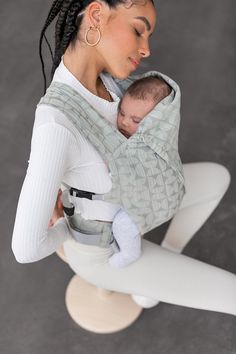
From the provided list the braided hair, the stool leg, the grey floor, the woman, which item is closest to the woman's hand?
the woman

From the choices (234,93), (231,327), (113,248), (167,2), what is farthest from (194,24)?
(113,248)

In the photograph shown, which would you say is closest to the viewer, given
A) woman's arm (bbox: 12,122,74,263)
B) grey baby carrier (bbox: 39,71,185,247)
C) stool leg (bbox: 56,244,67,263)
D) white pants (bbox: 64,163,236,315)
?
woman's arm (bbox: 12,122,74,263)

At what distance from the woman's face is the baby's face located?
0.38 feet

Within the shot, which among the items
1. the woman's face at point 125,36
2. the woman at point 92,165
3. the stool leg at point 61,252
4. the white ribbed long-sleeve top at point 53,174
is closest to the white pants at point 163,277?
the woman at point 92,165

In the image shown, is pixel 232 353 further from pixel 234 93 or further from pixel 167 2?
pixel 167 2

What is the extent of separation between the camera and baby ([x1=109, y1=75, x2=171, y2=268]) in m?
1.70

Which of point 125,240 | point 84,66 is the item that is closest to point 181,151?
point 125,240

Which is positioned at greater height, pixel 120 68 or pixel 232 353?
pixel 120 68

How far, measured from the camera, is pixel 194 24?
12.2 feet

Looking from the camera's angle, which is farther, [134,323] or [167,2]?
[167,2]

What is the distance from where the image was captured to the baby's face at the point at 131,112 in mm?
1703

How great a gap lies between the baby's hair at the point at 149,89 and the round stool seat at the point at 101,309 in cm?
93

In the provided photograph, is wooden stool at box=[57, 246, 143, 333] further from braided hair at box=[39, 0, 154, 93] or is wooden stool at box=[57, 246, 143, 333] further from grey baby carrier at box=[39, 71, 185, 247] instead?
braided hair at box=[39, 0, 154, 93]

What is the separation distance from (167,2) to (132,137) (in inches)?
97.3
